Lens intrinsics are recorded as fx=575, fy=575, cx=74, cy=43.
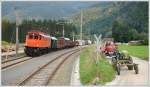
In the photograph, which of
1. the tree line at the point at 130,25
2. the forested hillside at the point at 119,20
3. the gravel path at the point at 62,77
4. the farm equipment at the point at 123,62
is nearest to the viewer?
the gravel path at the point at 62,77

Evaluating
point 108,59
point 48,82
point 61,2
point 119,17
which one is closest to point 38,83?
point 48,82

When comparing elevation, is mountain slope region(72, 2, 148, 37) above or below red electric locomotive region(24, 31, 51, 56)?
above

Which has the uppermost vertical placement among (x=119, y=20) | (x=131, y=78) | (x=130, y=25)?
(x=119, y=20)

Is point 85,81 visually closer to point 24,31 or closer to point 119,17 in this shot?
point 119,17

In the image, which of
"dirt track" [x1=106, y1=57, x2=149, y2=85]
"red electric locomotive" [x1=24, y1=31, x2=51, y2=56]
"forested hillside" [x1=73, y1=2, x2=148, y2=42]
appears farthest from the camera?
"red electric locomotive" [x1=24, y1=31, x2=51, y2=56]

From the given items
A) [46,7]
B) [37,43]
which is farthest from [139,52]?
[37,43]

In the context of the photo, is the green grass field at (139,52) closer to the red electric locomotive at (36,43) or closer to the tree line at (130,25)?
the tree line at (130,25)

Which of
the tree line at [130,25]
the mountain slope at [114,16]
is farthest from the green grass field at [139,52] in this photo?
the tree line at [130,25]

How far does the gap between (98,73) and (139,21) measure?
14.8ft

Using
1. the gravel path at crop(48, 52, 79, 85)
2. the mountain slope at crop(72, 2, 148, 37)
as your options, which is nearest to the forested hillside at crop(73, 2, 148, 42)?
the mountain slope at crop(72, 2, 148, 37)

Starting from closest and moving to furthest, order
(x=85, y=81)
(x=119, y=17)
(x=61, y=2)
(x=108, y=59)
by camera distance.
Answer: (x=85, y=81) → (x=61, y=2) → (x=119, y=17) → (x=108, y=59)

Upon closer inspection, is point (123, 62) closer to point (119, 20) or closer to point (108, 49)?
point (119, 20)

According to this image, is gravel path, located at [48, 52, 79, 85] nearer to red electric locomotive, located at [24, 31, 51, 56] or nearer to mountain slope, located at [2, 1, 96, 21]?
mountain slope, located at [2, 1, 96, 21]

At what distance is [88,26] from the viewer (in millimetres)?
33344
